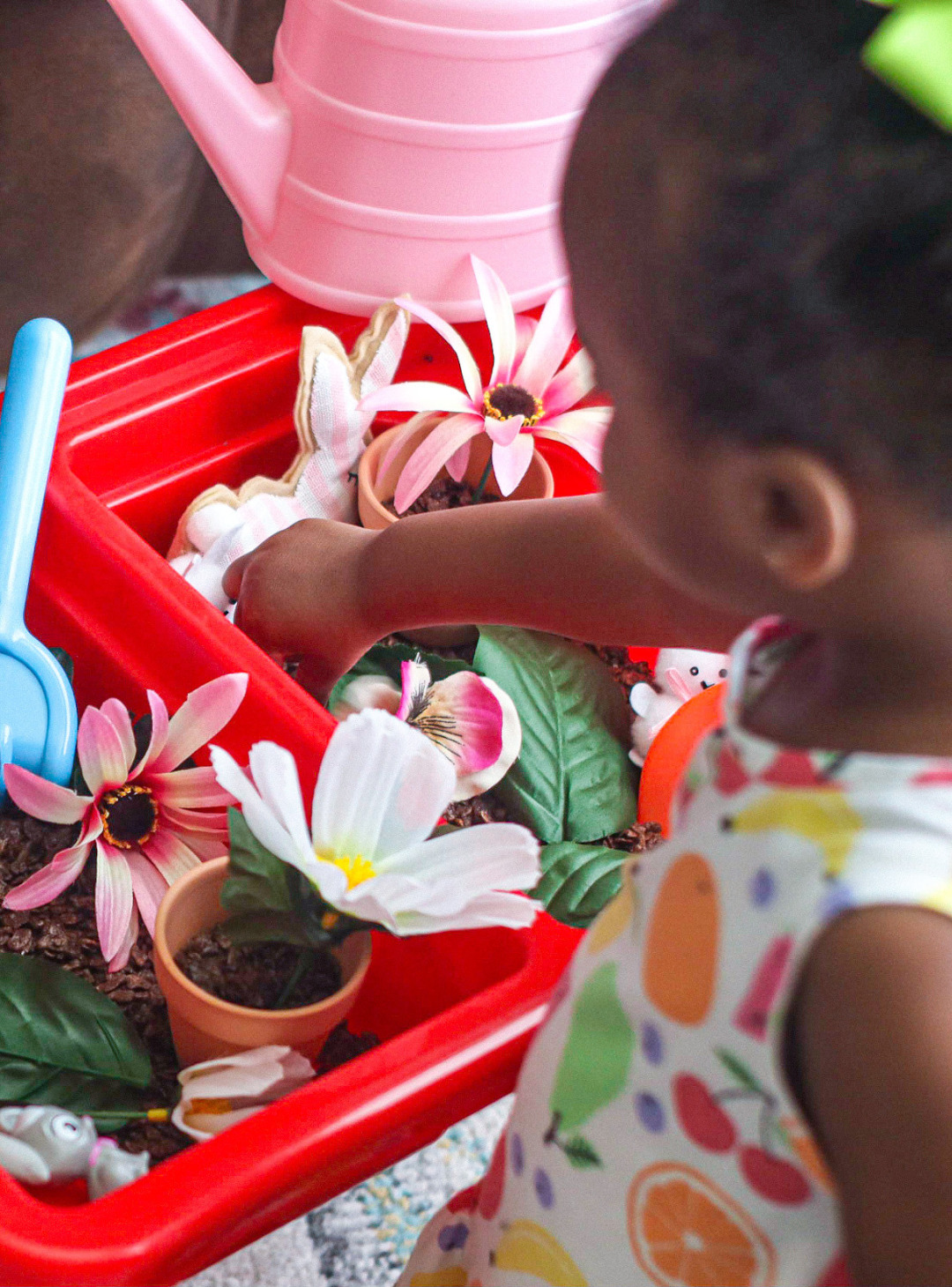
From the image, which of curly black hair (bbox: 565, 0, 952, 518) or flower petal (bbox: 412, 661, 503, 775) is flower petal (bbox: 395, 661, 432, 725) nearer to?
flower petal (bbox: 412, 661, 503, 775)

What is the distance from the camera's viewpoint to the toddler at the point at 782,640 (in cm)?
22

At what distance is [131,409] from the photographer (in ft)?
2.00

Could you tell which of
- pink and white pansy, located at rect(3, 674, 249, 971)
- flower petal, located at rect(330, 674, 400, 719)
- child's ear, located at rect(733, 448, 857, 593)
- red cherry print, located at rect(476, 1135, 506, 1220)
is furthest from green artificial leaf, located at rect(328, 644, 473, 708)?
child's ear, located at rect(733, 448, 857, 593)

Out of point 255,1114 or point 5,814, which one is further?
point 5,814

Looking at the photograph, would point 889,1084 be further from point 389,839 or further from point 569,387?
point 569,387

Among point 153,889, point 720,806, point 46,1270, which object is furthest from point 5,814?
point 720,806

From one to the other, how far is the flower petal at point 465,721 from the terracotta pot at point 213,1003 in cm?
13

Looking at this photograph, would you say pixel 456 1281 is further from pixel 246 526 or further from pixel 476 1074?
pixel 246 526

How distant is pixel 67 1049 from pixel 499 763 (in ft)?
0.64

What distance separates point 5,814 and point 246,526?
173mm

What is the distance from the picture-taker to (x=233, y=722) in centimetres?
50

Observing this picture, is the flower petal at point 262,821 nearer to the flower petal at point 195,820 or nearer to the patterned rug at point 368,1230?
the flower petal at point 195,820

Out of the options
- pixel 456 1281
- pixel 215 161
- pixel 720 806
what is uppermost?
pixel 720 806

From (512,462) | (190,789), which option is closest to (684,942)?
(190,789)
